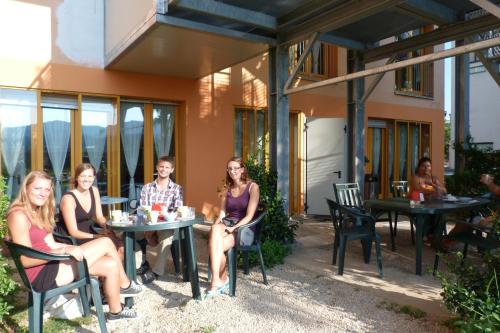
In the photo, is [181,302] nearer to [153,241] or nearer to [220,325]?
[220,325]

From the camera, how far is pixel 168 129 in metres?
7.08

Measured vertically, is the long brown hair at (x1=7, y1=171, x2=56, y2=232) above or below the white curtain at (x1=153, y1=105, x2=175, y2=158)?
below

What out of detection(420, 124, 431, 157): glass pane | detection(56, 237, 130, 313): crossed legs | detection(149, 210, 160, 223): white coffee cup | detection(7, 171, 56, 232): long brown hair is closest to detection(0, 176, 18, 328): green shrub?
detection(7, 171, 56, 232): long brown hair

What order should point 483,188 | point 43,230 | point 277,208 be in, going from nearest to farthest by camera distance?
point 43,230, point 277,208, point 483,188

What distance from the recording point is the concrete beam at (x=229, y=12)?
410 centimetres

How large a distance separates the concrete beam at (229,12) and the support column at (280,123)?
42cm

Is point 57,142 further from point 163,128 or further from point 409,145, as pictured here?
point 409,145

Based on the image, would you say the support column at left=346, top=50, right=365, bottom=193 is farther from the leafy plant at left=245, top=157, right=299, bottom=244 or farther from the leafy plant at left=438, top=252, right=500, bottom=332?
the leafy plant at left=438, top=252, right=500, bottom=332

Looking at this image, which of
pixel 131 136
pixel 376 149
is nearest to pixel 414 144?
pixel 376 149

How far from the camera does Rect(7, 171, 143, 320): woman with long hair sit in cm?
255

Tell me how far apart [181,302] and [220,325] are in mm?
597

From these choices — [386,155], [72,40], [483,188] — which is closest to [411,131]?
[386,155]

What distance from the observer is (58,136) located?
19.9ft

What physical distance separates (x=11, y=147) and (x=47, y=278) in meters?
3.93
